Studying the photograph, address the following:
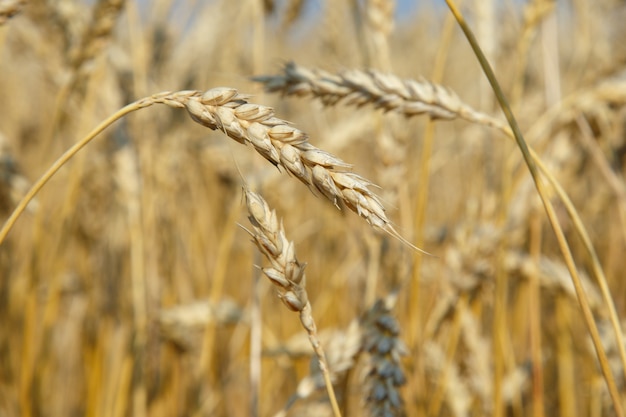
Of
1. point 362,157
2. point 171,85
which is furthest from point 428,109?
point 362,157

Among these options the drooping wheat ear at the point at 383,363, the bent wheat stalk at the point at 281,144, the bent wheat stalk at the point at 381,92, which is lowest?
the drooping wheat ear at the point at 383,363

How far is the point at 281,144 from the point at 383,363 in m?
0.30

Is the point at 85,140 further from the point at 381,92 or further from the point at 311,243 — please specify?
the point at 311,243

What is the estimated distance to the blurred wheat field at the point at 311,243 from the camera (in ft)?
2.51

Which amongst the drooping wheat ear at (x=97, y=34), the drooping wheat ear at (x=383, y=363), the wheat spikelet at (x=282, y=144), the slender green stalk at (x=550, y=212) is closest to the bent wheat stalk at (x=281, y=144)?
the wheat spikelet at (x=282, y=144)

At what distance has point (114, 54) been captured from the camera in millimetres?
1237

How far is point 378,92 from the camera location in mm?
573

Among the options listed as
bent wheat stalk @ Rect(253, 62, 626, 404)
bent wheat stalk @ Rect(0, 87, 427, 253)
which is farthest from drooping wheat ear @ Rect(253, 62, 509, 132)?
bent wheat stalk @ Rect(0, 87, 427, 253)

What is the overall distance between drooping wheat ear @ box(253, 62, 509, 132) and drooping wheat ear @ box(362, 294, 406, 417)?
8.1 inches

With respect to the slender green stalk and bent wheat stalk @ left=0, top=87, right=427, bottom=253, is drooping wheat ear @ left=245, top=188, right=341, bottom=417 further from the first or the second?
the slender green stalk

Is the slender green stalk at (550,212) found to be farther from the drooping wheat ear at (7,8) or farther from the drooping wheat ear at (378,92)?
the drooping wheat ear at (7,8)

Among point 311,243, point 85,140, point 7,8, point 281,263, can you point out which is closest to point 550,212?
point 281,263

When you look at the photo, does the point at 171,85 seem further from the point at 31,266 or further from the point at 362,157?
the point at 362,157

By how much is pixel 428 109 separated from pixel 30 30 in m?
1.14
